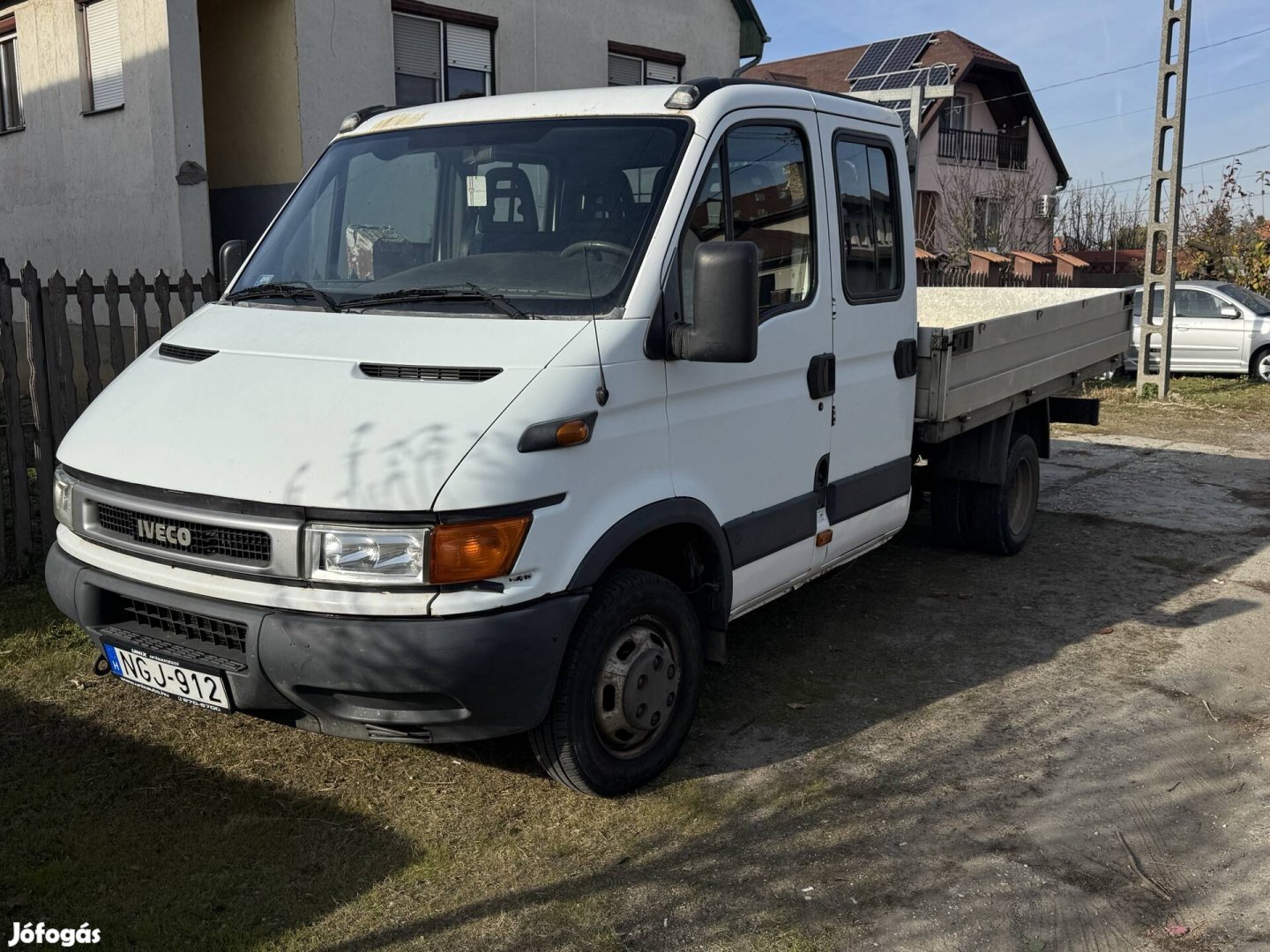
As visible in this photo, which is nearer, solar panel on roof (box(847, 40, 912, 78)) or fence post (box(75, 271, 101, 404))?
fence post (box(75, 271, 101, 404))

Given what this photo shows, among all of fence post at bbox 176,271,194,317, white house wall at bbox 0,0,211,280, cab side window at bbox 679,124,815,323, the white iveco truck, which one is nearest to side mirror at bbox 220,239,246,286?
the white iveco truck

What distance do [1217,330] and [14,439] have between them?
1668 cm

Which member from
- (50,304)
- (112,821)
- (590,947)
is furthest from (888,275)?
(50,304)

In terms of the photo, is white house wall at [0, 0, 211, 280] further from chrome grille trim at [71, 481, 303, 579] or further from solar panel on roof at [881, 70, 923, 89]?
solar panel on roof at [881, 70, 923, 89]

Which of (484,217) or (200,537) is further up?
(484,217)

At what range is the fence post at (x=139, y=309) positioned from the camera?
664 cm

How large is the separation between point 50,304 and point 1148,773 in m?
5.88

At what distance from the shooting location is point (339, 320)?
405cm

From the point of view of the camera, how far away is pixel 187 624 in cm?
370

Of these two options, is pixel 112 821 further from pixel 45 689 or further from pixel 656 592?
pixel 656 592

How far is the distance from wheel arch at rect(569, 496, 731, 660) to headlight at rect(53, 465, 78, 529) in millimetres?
1858

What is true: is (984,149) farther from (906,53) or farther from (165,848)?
(165,848)

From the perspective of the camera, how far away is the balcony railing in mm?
37375

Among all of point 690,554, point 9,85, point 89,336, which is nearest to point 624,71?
point 9,85
